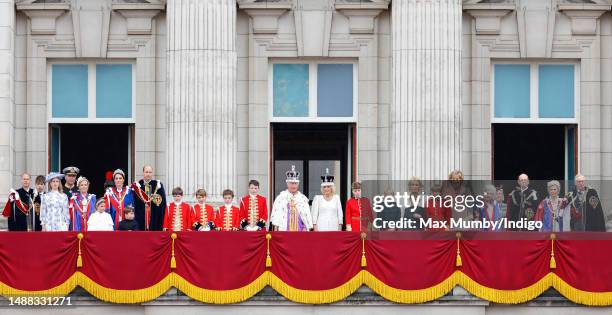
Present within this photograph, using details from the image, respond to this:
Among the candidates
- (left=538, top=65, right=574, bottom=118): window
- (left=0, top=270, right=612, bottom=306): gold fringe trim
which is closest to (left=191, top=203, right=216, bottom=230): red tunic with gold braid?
(left=0, top=270, right=612, bottom=306): gold fringe trim

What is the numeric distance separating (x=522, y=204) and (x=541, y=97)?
8765mm

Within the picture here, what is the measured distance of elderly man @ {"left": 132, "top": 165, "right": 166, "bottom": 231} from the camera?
39.0 metres

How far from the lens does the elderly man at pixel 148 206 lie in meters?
39.0

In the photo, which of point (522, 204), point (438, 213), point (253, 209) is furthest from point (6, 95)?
point (522, 204)

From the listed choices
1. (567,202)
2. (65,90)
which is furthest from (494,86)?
(65,90)

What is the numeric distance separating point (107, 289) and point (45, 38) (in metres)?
11.1

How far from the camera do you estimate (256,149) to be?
45.0 metres

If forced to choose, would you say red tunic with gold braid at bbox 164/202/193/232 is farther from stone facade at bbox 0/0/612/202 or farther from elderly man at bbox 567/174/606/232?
elderly man at bbox 567/174/606/232

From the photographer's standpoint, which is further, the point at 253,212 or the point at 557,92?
the point at 557,92

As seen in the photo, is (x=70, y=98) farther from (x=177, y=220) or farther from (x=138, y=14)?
(x=177, y=220)

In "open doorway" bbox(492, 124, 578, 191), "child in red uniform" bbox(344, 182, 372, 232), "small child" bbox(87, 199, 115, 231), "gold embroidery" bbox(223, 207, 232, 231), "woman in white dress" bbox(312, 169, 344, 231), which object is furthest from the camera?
"open doorway" bbox(492, 124, 578, 191)

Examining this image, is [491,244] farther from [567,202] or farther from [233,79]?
[233,79]

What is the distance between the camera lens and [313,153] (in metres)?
45.5

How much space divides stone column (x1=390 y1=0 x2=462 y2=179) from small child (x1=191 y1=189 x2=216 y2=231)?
6525 mm
